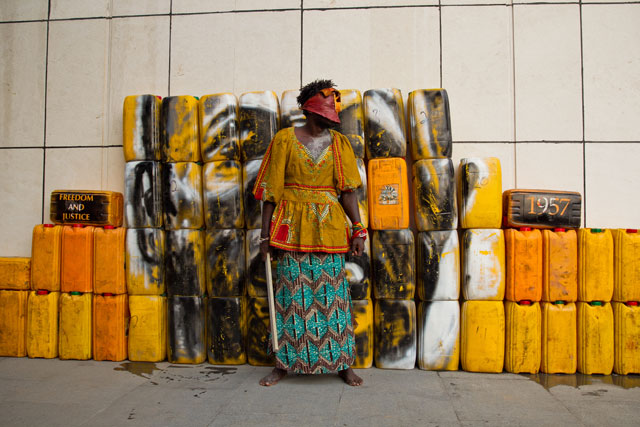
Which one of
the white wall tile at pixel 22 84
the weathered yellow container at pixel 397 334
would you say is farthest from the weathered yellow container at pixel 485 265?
the white wall tile at pixel 22 84

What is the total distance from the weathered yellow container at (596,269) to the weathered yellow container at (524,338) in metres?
0.37

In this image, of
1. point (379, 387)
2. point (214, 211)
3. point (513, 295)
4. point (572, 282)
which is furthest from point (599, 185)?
point (214, 211)

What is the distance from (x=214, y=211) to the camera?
3.18m

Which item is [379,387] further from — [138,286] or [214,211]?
[138,286]

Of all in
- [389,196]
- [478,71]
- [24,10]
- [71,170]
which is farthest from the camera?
[24,10]

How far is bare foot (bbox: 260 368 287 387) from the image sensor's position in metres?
2.77

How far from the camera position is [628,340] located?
295 centimetres

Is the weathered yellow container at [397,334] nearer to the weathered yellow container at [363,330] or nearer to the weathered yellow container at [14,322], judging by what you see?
the weathered yellow container at [363,330]

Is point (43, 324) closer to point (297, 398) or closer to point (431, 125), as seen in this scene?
point (297, 398)

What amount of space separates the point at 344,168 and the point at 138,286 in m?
1.85

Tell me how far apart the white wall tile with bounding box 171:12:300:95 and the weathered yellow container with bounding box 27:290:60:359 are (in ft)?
6.48

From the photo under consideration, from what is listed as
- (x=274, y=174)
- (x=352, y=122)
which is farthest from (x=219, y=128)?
(x=352, y=122)

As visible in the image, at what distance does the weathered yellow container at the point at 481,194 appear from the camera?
3006mm

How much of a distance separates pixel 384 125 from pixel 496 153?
3.24 ft
